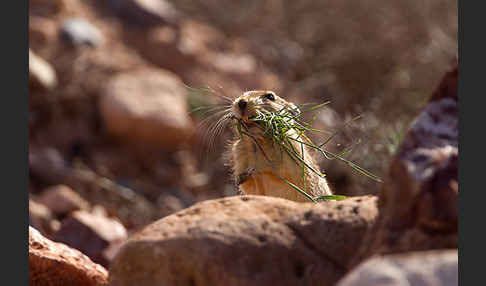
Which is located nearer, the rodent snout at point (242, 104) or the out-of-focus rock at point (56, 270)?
the out-of-focus rock at point (56, 270)

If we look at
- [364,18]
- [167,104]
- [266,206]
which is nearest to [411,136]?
[266,206]

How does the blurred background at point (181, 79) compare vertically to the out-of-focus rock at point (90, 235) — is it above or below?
above

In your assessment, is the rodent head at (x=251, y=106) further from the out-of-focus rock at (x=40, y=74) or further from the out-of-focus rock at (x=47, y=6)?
the out-of-focus rock at (x=47, y=6)

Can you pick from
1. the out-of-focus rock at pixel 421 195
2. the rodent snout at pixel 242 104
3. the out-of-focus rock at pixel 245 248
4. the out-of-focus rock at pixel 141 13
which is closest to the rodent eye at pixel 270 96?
the rodent snout at pixel 242 104

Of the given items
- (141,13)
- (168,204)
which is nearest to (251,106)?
(168,204)

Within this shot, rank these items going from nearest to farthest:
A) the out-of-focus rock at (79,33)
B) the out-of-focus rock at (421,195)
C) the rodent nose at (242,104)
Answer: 1. the out-of-focus rock at (421,195)
2. the rodent nose at (242,104)
3. the out-of-focus rock at (79,33)

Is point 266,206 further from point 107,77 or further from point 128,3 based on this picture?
point 128,3

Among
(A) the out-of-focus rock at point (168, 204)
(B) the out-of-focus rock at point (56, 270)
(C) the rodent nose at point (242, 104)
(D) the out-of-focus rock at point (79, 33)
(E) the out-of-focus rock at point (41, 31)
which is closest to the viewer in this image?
(B) the out-of-focus rock at point (56, 270)
